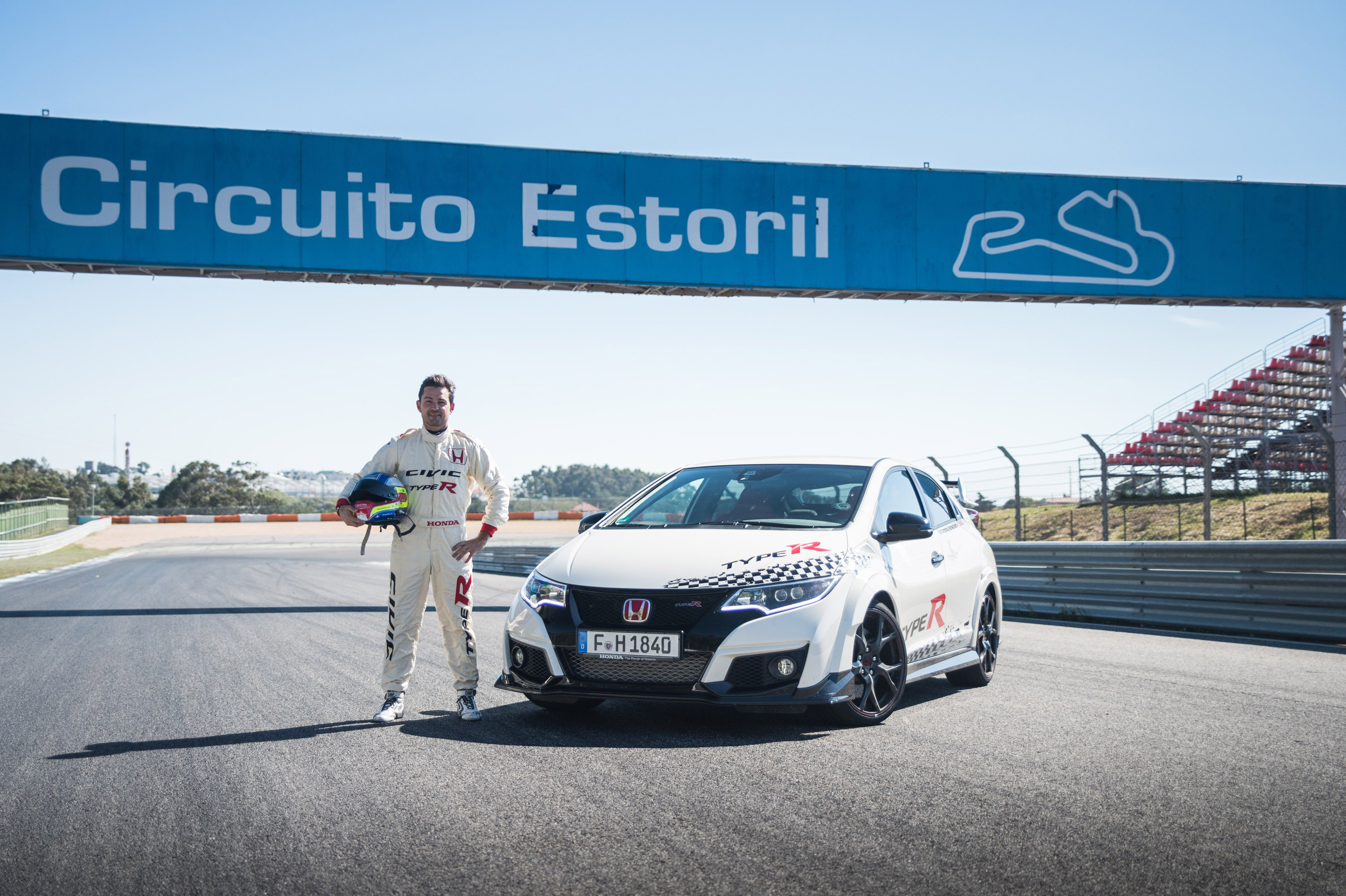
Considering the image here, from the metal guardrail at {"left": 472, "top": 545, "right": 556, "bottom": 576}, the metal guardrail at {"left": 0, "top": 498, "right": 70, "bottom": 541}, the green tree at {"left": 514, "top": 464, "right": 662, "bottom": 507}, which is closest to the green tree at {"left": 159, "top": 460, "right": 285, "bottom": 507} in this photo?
the green tree at {"left": 514, "top": 464, "right": 662, "bottom": 507}

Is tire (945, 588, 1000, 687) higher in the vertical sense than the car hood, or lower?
lower

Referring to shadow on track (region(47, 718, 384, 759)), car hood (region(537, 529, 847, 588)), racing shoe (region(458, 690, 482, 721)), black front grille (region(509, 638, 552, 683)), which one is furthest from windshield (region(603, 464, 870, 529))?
shadow on track (region(47, 718, 384, 759))

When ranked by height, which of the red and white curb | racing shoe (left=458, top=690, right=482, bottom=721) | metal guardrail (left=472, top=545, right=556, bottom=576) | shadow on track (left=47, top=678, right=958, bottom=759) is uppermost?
racing shoe (left=458, top=690, right=482, bottom=721)

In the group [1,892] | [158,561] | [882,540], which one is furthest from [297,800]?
[158,561]

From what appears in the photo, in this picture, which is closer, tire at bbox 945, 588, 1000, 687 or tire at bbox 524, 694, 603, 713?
tire at bbox 524, 694, 603, 713

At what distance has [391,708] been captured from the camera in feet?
19.7

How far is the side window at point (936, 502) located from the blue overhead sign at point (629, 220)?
30.0 feet

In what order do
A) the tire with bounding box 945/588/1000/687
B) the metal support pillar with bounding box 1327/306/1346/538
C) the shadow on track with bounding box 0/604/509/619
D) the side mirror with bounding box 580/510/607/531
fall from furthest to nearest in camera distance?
the metal support pillar with bounding box 1327/306/1346/538 → the shadow on track with bounding box 0/604/509/619 → the tire with bounding box 945/588/1000/687 → the side mirror with bounding box 580/510/607/531

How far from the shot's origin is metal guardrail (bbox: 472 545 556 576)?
22.9m

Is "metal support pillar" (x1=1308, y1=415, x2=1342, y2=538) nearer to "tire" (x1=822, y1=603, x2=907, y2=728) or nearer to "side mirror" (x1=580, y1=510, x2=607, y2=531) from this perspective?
"tire" (x1=822, y1=603, x2=907, y2=728)

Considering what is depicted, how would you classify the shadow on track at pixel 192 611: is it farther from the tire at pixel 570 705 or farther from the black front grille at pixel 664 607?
the black front grille at pixel 664 607

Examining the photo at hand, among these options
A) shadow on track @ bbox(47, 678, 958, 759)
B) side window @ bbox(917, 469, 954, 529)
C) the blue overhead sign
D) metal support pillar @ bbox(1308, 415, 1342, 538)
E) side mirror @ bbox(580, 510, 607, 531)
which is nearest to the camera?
shadow on track @ bbox(47, 678, 958, 759)

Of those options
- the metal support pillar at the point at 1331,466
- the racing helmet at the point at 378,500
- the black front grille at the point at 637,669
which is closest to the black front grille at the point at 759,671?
the black front grille at the point at 637,669

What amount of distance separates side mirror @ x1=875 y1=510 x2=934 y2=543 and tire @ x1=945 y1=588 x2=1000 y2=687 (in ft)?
4.36
